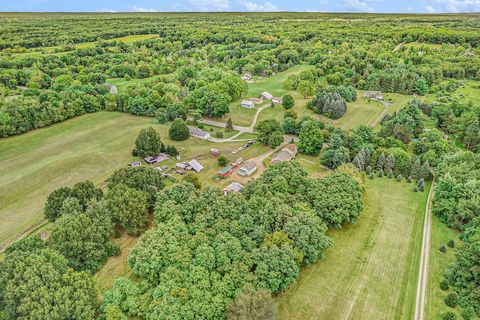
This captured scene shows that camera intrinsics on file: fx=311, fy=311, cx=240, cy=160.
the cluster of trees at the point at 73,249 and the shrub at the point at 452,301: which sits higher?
the cluster of trees at the point at 73,249

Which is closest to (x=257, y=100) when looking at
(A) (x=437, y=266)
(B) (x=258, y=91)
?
(B) (x=258, y=91)

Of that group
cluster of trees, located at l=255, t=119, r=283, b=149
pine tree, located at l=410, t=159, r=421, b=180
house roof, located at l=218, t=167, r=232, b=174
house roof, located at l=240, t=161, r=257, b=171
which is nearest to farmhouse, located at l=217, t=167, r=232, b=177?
house roof, located at l=218, t=167, r=232, b=174

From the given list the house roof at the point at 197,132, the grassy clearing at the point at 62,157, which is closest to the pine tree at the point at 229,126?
the house roof at the point at 197,132

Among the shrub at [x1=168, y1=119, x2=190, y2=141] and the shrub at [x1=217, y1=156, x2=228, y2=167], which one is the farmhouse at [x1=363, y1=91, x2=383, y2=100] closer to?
the shrub at [x1=168, y1=119, x2=190, y2=141]

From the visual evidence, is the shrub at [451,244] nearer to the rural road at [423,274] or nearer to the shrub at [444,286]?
the rural road at [423,274]

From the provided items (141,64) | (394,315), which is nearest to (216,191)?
(394,315)
